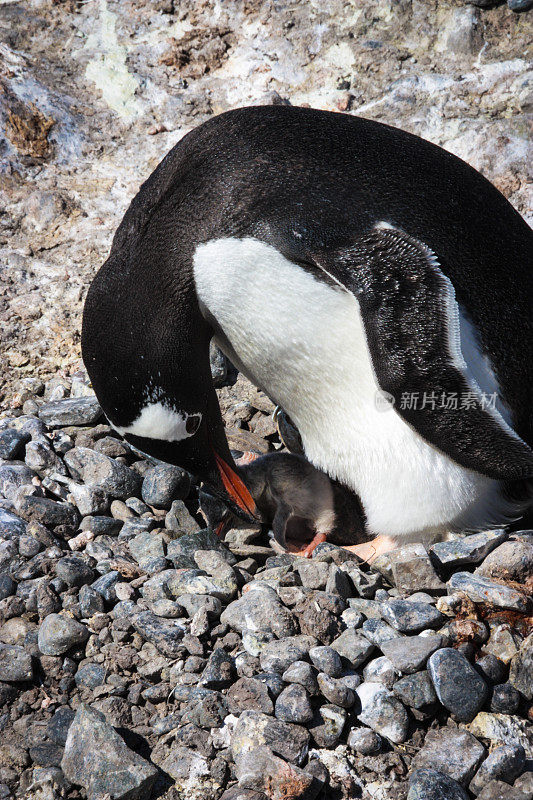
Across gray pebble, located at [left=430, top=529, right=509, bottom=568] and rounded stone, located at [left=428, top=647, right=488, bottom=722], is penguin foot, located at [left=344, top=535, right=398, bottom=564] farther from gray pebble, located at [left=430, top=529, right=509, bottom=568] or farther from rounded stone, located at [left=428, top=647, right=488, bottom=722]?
rounded stone, located at [left=428, top=647, right=488, bottom=722]

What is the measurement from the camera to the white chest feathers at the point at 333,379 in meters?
2.05

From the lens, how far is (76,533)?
231 centimetres

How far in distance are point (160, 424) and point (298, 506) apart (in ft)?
1.88

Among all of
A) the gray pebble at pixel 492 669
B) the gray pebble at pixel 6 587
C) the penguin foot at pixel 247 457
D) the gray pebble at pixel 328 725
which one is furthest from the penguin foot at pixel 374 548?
the gray pebble at pixel 6 587

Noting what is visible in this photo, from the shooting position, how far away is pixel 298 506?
2455mm

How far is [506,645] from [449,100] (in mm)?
2795

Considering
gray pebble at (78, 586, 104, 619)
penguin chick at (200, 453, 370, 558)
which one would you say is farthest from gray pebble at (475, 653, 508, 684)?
gray pebble at (78, 586, 104, 619)

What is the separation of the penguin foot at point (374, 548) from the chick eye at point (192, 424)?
1.98 feet

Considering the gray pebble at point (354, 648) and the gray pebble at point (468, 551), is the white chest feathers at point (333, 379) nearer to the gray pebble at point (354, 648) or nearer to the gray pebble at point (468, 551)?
the gray pebble at point (468, 551)

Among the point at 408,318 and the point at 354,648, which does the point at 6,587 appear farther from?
the point at 408,318

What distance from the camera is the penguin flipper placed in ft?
6.32

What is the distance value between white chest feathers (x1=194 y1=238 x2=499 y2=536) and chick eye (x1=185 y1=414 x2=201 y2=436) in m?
0.24

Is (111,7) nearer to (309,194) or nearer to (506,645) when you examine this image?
(309,194)

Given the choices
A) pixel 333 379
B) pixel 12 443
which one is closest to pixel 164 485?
pixel 12 443
